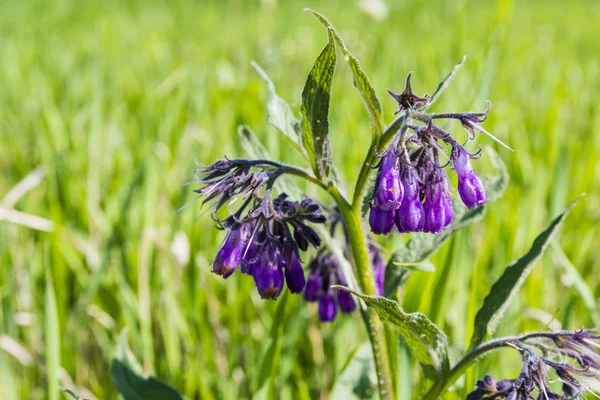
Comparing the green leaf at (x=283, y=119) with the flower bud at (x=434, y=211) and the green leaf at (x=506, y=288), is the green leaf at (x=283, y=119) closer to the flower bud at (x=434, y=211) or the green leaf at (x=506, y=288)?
Result: the flower bud at (x=434, y=211)

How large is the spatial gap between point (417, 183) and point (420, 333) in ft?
1.12

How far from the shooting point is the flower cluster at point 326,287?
1934 mm

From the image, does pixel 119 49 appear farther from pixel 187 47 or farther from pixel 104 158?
pixel 104 158

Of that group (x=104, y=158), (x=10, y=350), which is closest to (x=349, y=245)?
(x=10, y=350)

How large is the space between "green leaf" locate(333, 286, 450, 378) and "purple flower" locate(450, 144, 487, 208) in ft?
0.93

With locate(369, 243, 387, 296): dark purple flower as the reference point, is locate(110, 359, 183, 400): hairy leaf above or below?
below

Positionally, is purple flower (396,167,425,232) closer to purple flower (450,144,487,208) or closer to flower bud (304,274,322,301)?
purple flower (450,144,487,208)

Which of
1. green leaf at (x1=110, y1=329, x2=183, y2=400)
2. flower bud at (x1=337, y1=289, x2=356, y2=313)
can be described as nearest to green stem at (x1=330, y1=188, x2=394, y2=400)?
flower bud at (x1=337, y1=289, x2=356, y2=313)

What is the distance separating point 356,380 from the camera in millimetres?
1880

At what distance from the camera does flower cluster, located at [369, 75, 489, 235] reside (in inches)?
53.1

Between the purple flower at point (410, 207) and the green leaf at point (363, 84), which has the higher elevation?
the green leaf at point (363, 84)

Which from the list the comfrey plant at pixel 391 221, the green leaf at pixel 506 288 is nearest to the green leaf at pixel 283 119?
the comfrey plant at pixel 391 221

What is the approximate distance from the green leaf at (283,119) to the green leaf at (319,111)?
0.34ft

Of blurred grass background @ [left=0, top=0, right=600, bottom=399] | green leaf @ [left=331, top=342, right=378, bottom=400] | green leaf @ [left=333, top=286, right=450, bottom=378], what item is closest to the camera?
green leaf @ [left=333, top=286, right=450, bottom=378]
